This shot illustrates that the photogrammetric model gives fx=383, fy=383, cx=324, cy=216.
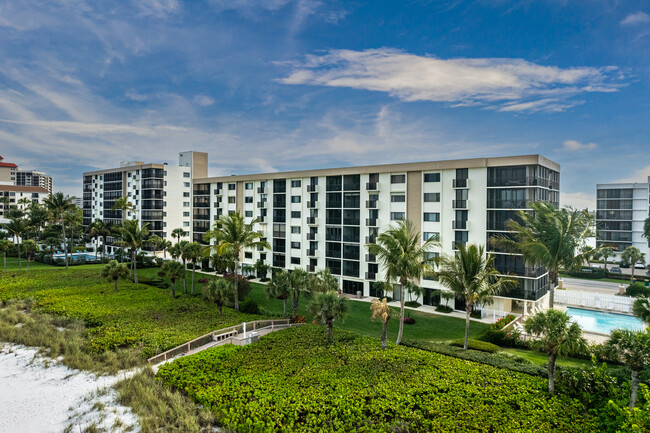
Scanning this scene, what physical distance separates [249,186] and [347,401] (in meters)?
48.5

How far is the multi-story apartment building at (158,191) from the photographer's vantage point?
76.8 m

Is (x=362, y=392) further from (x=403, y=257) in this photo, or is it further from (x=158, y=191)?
(x=158, y=191)

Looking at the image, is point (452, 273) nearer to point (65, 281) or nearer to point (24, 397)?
point (24, 397)

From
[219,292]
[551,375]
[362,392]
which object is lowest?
[362,392]

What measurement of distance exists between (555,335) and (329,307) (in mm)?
12513

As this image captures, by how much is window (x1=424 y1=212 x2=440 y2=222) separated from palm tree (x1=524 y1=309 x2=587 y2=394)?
24.2m

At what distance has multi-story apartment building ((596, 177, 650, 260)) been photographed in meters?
86.1

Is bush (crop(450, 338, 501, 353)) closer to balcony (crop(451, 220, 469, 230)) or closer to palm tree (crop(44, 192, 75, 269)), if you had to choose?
balcony (crop(451, 220, 469, 230))

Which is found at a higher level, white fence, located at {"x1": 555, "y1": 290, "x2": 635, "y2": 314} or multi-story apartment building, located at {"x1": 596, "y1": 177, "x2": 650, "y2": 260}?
multi-story apartment building, located at {"x1": 596, "y1": 177, "x2": 650, "y2": 260}

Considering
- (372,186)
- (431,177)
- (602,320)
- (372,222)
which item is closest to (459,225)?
(431,177)

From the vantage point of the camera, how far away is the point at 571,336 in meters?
17.4

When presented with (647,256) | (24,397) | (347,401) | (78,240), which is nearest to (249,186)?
(24,397)

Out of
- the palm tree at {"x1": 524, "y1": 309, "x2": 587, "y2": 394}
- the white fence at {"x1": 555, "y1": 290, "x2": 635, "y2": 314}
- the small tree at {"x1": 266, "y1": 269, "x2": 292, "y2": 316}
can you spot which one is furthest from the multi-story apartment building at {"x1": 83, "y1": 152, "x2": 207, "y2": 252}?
the palm tree at {"x1": 524, "y1": 309, "x2": 587, "y2": 394}

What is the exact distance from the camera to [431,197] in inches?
1676
